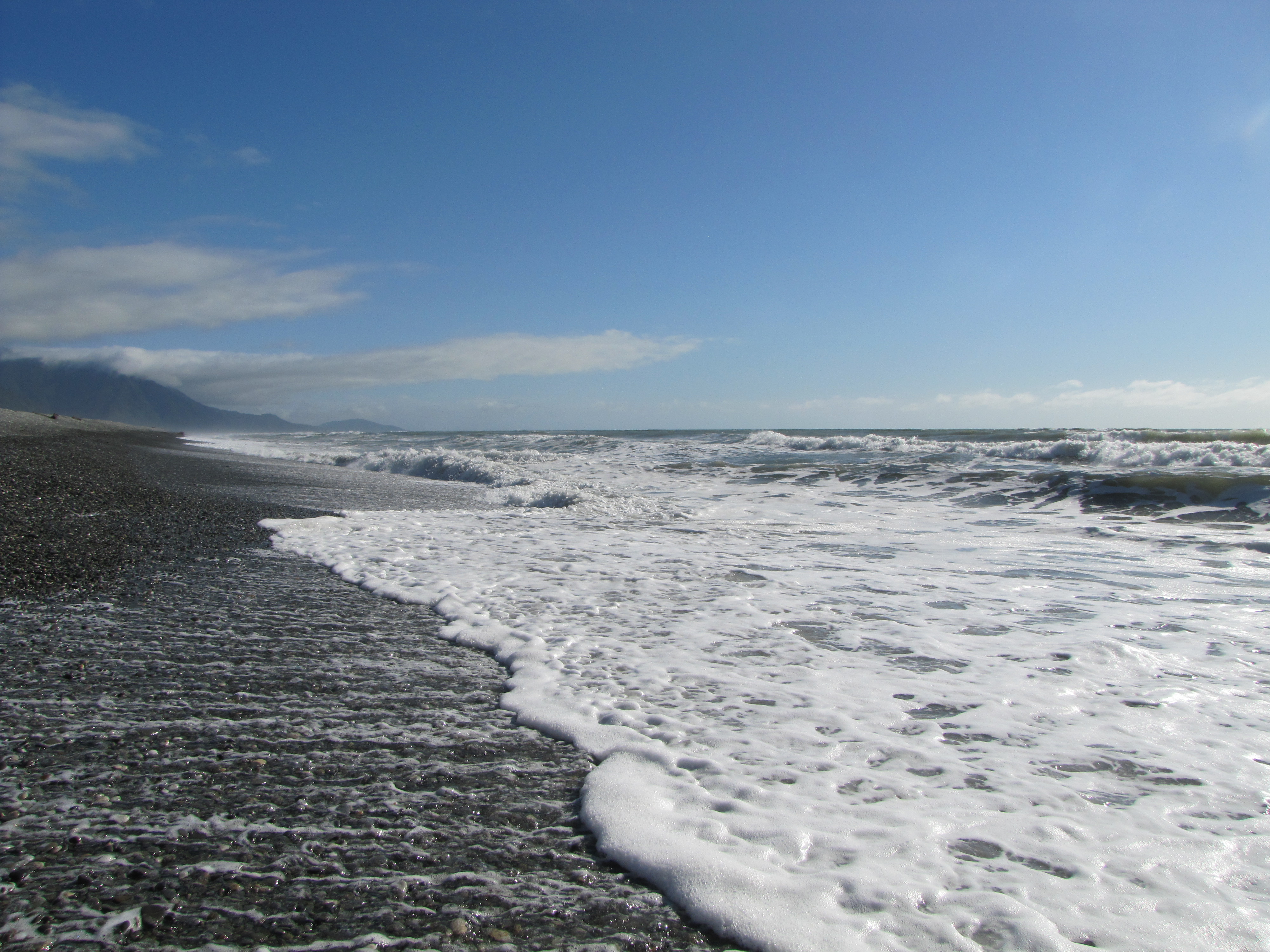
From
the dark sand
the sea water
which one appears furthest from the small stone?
the sea water

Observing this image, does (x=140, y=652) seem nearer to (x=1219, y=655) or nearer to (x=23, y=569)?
(x=23, y=569)

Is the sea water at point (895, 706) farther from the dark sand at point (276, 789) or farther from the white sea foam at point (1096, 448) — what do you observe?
the white sea foam at point (1096, 448)

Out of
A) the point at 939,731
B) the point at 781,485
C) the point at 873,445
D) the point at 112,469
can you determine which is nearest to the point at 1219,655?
the point at 939,731

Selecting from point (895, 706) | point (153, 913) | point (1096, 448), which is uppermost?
point (1096, 448)

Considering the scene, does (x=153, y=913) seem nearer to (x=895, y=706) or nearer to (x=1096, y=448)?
(x=895, y=706)

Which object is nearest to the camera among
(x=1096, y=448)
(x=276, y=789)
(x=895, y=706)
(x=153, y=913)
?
(x=153, y=913)

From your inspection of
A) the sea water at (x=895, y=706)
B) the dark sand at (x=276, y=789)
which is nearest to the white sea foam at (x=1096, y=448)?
the sea water at (x=895, y=706)

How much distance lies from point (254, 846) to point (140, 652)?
90.8 inches

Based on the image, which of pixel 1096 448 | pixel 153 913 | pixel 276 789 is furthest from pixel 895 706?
pixel 1096 448

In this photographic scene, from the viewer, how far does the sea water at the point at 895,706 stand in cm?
206

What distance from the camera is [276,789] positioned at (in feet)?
8.04

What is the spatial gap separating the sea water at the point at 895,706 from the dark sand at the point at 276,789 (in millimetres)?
259

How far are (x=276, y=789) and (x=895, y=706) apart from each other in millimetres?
2893

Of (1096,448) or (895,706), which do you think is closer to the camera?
(895,706)
